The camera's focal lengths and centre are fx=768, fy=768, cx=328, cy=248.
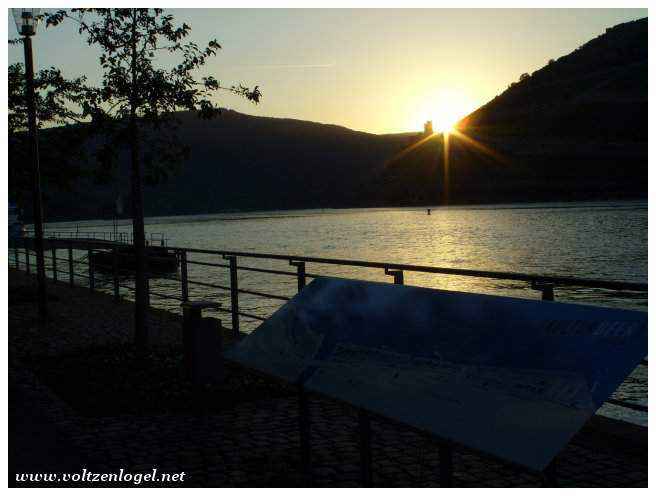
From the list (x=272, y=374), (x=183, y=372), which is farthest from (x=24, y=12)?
(x=272, y=374)

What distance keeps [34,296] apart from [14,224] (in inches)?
1547

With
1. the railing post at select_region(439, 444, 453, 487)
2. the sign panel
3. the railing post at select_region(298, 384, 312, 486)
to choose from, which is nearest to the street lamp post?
the railing post at select_region(298, 384, 312, 486)

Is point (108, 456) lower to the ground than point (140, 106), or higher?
lower

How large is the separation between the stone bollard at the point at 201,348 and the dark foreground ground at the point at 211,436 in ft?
0.52

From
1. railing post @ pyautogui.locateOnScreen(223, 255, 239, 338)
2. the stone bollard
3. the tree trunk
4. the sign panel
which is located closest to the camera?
the sign panel

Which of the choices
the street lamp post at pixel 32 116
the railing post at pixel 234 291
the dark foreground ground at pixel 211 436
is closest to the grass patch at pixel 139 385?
the dark foreground ground at pixel 211 436

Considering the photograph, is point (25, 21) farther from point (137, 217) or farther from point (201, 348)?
point (201, 348)

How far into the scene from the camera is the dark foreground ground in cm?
484

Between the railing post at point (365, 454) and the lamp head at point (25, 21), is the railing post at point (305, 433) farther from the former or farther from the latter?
the lamp head at point (25, 21)

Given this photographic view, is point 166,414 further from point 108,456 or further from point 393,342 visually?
point 393,342

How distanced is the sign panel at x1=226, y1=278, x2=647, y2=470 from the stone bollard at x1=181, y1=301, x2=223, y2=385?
205 centimetres

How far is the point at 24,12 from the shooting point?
1262cm

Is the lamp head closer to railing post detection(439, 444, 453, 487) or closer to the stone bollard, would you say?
the stone bollard

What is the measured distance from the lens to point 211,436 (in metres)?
5.83
